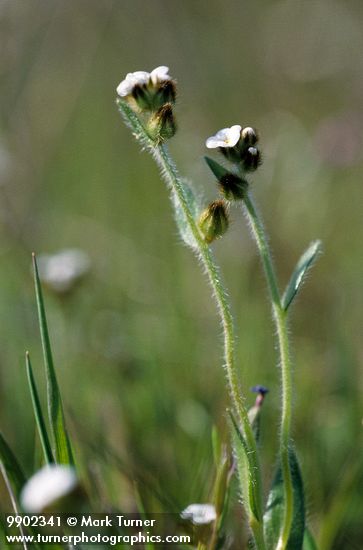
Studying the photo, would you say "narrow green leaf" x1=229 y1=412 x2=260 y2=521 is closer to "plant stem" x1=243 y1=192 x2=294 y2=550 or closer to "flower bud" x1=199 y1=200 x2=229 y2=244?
"plant stem" x1=243 y1=192 x2=294 y2=550

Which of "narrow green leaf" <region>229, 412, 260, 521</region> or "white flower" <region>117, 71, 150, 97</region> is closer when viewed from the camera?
"narrow green leaf" <region>229, 412, 260, 521</region>

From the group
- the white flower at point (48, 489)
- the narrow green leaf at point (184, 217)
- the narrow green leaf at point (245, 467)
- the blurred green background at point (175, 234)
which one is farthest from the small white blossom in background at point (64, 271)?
the white flower at point (48, 489)

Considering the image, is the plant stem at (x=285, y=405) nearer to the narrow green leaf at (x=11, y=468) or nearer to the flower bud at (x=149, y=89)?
the flower bud at (x=149, y=89)

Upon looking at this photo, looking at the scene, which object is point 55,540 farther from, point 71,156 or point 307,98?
point 307,98

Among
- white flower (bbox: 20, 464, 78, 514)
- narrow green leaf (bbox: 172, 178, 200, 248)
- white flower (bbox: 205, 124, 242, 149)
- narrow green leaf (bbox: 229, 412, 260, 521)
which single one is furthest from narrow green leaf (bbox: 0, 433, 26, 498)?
white flower (bbox: 205, 124, 242, 149)

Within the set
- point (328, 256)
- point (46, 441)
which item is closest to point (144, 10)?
point (328, 256)

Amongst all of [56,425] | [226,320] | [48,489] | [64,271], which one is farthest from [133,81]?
[64,271]

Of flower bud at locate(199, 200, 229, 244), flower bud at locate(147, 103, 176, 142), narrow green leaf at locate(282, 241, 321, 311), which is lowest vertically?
narrow green leaf at locate(282, 241, 321, 311)
